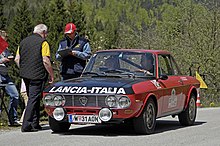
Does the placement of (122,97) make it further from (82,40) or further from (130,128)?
(82,40)

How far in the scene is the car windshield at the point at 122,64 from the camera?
34.5 feet

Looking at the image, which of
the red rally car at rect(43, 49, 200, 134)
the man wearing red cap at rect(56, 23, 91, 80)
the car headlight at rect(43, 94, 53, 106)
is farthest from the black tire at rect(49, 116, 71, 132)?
the man wearing red cap at rect(56, 23, 91, 80)

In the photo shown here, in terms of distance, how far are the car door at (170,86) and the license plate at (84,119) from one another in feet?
5.71

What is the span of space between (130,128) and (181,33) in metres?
32.4

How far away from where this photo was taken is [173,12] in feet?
162

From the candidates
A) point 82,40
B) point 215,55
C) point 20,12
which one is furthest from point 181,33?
A: point 82,40

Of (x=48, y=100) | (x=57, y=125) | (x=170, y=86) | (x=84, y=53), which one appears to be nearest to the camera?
(x=48, y=100)

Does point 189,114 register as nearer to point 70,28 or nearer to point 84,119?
point 70,28

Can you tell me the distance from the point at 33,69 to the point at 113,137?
2.12 meters

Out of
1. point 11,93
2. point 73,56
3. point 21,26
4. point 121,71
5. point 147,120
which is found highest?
point 21,26

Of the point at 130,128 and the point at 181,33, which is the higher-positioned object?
the point at 181,33

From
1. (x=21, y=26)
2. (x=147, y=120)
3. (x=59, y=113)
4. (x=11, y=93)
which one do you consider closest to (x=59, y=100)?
(x=59, y=113)

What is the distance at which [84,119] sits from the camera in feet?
31.0

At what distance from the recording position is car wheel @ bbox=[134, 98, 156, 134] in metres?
9.65
